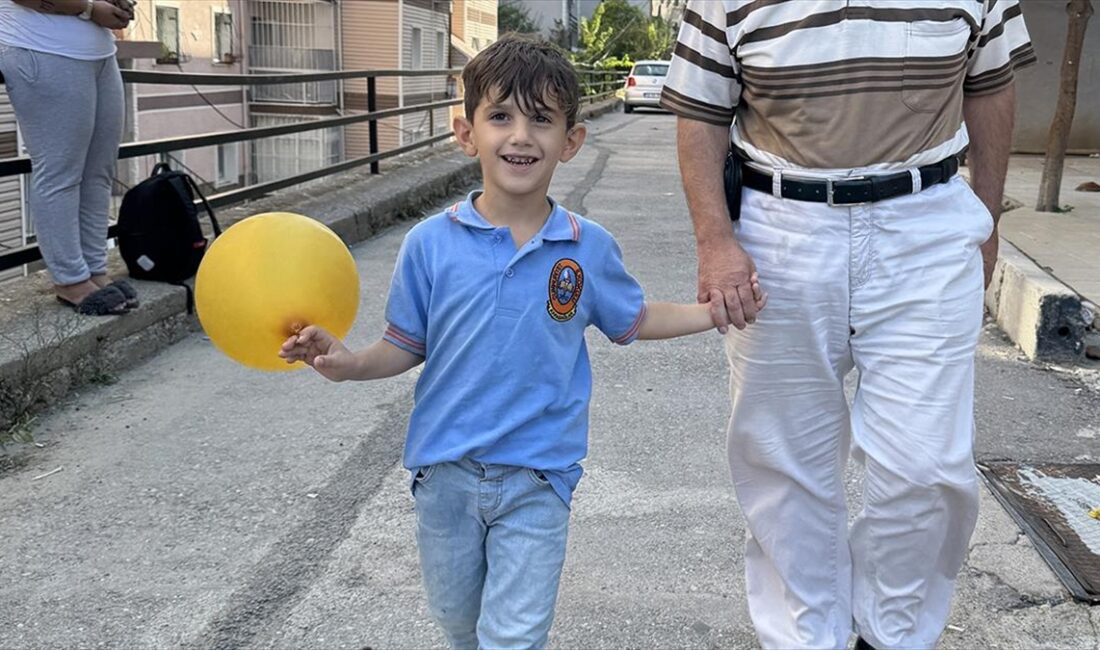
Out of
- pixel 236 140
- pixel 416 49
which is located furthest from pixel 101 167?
pixel 416 49

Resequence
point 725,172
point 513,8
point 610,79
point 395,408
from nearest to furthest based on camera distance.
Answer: point 725,172 < point 395,408 < point 610,79 < point 513,8

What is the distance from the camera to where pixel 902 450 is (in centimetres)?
250

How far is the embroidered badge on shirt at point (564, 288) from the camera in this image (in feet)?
7.54

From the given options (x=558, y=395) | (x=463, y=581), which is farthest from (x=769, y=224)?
(x=463, y=581)

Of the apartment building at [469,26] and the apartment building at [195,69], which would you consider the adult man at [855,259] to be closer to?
the apartment building at [195,69]

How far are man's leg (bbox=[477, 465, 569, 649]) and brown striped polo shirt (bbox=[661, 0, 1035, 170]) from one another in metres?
0.96

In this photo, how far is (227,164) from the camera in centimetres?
1728

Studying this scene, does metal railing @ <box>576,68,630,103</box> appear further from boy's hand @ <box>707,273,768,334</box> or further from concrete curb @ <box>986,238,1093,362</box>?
boy's hand @ <box>707,273,768,334</box>

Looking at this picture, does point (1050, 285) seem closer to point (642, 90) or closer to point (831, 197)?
point (831, 197)

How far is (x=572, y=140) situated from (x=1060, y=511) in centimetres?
241

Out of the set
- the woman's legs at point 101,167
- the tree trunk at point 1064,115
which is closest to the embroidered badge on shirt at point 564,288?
the woman's legs at point 101,167

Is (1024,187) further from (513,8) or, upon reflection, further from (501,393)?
(513,8)

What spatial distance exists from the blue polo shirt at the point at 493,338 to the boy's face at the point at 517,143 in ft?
0.31

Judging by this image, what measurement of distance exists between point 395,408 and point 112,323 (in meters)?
1.35
